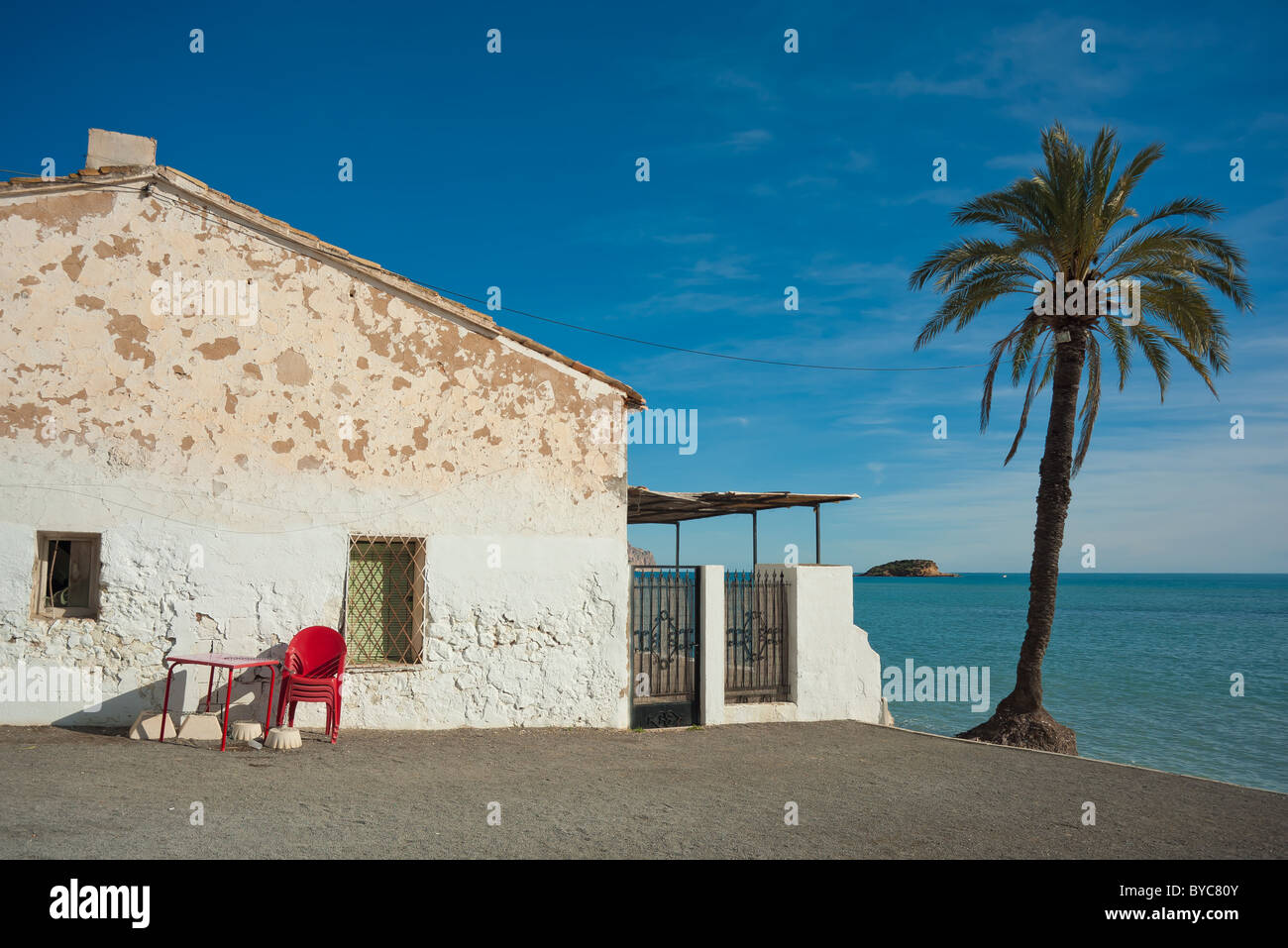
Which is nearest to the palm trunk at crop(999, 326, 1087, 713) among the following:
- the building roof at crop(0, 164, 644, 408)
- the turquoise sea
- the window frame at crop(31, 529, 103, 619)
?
the turquoise sea

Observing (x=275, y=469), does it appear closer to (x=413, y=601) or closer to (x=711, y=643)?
(x=413, y=601)

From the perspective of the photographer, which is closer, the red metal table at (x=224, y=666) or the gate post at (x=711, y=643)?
the red metal table at (x=224, y=666)

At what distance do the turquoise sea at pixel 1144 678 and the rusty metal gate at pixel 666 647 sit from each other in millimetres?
10761

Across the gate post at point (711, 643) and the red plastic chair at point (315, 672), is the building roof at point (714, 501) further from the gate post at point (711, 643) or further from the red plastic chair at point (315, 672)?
the red plastic chair at point (315, 672)

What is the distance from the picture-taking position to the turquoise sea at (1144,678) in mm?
19875

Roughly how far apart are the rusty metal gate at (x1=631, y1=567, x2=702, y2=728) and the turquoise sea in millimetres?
10761

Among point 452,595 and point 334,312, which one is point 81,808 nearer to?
point 452,595

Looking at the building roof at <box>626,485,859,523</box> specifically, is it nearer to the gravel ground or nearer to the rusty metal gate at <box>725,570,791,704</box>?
the rusty metal gate at <box>725,570,791,704</box>

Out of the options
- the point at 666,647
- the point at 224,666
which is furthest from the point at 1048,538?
the point at 224,666

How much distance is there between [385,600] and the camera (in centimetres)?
1077

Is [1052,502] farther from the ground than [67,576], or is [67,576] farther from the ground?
[1052,502]

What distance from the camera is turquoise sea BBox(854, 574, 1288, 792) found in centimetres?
1988

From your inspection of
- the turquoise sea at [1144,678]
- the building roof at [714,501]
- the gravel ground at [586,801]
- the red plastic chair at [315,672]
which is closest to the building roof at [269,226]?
the building roof at [714,501]

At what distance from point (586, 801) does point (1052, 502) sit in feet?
35.0
